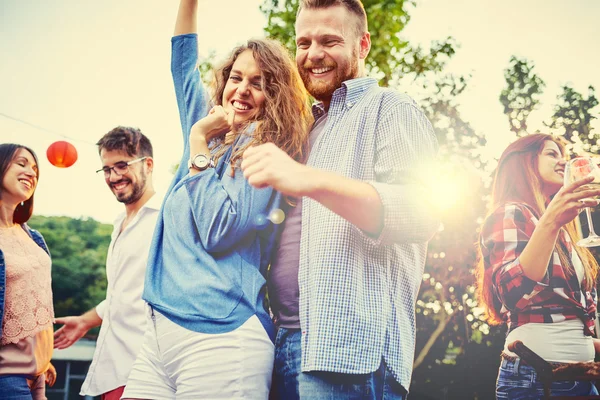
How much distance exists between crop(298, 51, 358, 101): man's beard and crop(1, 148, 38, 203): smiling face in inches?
71.0

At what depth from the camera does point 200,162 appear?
51.9 inches

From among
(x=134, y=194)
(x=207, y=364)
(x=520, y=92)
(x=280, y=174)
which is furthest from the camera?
(x=520, y=92)

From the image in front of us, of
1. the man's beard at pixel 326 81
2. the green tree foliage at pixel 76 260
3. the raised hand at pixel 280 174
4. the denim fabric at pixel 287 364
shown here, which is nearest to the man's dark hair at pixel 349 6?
the man's beard at pixel 326 81

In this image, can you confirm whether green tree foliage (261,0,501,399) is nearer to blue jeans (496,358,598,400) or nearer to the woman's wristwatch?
blue jeans (496,358,598,400)

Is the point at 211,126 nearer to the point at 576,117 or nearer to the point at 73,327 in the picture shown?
the point at 73,327

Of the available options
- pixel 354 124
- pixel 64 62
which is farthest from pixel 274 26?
pixel 354 124

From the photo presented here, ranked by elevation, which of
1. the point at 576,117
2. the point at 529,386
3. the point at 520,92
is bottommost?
the point at 529,386

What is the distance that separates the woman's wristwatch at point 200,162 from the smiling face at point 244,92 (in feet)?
0.90

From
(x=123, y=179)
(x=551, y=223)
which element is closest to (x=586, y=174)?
(x=551, y=223)

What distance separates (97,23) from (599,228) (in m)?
5.56

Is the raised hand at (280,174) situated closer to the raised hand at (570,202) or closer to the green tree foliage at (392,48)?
the raised hand at (570,202)

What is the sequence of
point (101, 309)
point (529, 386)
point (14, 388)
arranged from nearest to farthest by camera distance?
1. point (14, 388)
2. point (101, 309)
3. point (529, 386)

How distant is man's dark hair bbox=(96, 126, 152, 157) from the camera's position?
279 centimetres

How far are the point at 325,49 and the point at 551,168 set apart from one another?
8.09 ft
